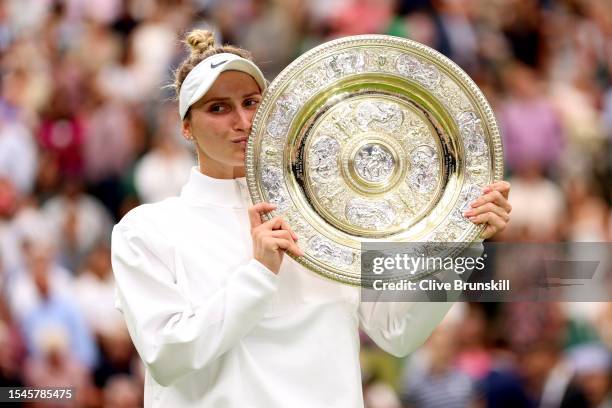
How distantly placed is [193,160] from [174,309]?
13.8 ft

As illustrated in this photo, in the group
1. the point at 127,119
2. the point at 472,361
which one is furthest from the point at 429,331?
the point at 127,119

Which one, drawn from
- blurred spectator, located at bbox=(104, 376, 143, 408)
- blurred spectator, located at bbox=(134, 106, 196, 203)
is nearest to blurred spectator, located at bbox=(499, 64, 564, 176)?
blurred spectator, located at bbox=(134, 106, 196, 203)

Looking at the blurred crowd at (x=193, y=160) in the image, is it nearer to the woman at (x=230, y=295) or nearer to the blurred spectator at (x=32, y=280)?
the blurred spectator at (x=32, y=280)

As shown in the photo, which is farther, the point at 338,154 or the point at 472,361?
the point at 472,361

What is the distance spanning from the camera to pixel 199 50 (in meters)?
3.64

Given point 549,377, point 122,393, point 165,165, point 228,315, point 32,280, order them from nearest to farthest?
point 228,315, point 549,377, point 122,393, point 32,280, point 165,165

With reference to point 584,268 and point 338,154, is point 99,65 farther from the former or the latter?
point 338,154

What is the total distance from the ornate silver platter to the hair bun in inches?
10.7

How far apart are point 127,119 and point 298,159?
4456 mm

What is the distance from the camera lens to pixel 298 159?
3.57 m

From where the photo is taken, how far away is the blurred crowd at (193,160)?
663 cm

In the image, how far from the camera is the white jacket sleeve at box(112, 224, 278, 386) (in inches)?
128

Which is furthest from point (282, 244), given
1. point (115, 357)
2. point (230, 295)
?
point (115, 357)

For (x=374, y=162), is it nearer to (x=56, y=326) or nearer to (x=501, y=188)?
(x=501, y=188)
